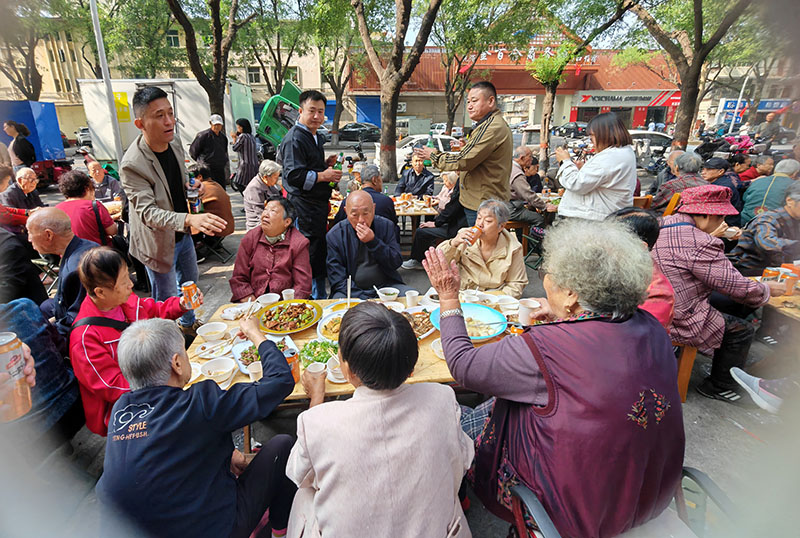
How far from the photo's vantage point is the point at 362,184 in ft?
17.8

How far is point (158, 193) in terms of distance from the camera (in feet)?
10.5

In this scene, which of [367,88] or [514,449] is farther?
[367,88]

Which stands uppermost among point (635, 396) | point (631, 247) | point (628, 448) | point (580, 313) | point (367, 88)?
point (367, 88)

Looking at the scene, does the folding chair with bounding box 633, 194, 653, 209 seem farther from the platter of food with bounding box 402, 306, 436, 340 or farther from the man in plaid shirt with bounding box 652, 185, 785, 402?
the platter of food with bounding box 402, 306, 436, 340

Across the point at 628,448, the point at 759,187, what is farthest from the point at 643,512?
the point at 759,187

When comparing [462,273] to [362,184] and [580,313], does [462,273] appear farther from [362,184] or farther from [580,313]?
[362,184]

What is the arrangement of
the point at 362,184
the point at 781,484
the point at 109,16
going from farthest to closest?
the point at 109,16
the point at 362,184
the point at 781,484

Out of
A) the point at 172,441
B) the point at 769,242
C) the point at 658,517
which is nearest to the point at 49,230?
the point at 172,441

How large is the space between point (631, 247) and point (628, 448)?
77cm

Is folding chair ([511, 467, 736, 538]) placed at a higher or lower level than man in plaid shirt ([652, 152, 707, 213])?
lower

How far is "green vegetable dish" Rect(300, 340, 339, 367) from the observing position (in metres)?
2.27

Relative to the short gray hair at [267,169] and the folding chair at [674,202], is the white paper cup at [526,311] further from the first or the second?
the short gray hair at [267,169]

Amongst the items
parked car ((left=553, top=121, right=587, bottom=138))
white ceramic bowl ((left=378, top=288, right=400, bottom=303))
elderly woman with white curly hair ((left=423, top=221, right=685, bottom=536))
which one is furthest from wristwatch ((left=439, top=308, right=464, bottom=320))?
parked car ((left=553, top=121, right=587, bottom=138))

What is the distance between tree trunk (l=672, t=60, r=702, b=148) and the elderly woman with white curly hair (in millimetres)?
9567
